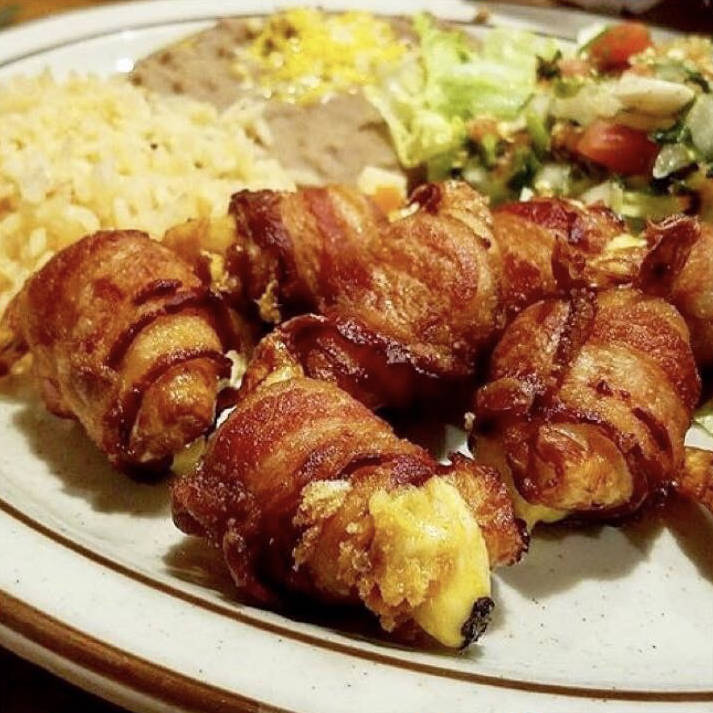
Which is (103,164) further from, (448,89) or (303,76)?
(448,89)

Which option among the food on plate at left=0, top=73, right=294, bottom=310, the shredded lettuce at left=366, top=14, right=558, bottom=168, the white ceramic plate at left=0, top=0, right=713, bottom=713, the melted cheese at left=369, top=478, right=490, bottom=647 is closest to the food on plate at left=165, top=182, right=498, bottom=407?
the food on plate at left=0, top=73, right=294, bottom=310

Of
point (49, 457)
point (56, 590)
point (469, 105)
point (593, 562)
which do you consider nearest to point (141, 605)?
point (56, 590)

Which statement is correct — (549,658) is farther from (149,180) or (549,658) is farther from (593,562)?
(149,180)

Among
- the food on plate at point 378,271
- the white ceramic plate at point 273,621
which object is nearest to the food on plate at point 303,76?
the food on plate at point 378,271

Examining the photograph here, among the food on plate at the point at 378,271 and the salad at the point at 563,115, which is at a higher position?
the food on plate at the point at 378,271

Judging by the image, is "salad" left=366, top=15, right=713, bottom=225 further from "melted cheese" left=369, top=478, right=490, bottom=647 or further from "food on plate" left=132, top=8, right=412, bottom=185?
"melted cheese" left=369, top=478, right=490, bottom=647

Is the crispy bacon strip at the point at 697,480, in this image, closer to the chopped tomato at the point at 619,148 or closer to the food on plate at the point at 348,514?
the food on plate at the point at 348,514

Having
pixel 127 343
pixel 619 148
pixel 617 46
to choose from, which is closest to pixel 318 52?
pixel 617 46


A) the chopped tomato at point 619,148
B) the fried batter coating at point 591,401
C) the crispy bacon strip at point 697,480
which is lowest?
the crispy bacon strip at point 697,480
